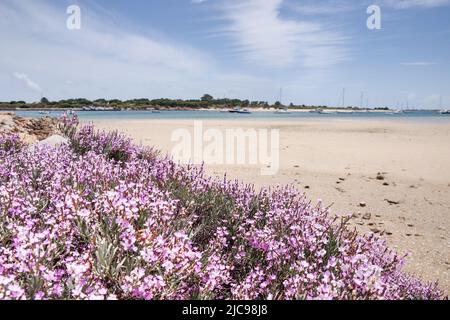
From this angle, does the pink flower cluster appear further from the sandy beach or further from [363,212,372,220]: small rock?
[363,212,372,220]: small rock

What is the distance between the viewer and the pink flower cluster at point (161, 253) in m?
2.01

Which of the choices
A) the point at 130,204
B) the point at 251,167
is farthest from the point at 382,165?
the point at 130,204

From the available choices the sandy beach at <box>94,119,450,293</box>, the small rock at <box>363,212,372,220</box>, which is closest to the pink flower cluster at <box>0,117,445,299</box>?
the sandy beach at <box>94,119,450,293</box>

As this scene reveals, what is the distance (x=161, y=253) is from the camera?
89.1 inches

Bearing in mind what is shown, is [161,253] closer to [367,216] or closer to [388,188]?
[367,216]

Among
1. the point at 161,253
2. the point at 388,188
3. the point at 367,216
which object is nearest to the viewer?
the point at 161,253

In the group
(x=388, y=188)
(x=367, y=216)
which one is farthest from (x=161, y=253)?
(x=388, y=188)

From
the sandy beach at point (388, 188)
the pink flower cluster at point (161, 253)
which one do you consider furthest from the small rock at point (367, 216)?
the pink flower cluster at point (161, 253)

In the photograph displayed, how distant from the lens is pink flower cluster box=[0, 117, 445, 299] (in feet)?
6.60

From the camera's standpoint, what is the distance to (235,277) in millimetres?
2871

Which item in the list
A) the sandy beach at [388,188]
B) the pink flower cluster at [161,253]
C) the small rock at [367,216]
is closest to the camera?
the pink flower cluster at [161,253]

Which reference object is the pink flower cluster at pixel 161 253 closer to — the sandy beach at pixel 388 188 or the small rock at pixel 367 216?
the sandy beach at pixel 388 188

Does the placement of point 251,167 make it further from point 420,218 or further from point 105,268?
point 105,268
